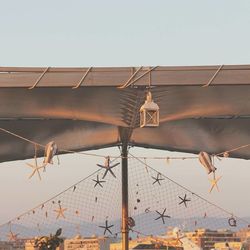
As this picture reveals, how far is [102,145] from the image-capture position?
21.1 metres

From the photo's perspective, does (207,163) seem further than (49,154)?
Yes

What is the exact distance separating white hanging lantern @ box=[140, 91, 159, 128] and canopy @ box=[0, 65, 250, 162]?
0.37 m

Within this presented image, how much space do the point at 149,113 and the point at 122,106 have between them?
1900 millimetres

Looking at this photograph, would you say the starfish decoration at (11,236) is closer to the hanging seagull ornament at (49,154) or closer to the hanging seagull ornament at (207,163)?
the hanging seagull ornament at (49,154)

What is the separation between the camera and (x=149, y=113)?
590 inches

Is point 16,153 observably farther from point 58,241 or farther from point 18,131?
point 58,241

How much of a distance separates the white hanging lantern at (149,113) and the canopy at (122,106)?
1.22 feet

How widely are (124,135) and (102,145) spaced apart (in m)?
0.96

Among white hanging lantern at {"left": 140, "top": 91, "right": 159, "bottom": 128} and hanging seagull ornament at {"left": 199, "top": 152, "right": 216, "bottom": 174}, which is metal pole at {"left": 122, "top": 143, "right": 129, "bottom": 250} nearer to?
hanging seagull ornament at {"left": 199, "top": 152, "right": 216, "bottom": 174}

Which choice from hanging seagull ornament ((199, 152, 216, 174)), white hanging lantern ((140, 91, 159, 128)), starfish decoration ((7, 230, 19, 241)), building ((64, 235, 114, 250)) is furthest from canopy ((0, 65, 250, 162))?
building ((64, 235, 114, 250))

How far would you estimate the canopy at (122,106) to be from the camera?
14789 mm

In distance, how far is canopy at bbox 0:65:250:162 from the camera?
14.8m

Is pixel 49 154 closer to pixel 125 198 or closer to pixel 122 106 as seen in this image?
pixel 122 106

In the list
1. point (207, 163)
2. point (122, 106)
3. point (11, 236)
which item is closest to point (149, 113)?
point (122, 106)
